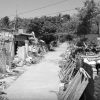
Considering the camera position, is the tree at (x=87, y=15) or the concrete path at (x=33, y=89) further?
the tree at (x=87, y=15)

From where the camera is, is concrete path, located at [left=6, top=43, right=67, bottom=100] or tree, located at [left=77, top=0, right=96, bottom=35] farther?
tree, located at [left=77, top=0, right=96, bottom=35]

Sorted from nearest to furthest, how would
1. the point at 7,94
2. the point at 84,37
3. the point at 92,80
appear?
the point at 92,80, the point at 7,94, the point at 84,37

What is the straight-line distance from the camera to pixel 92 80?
712 centimetres

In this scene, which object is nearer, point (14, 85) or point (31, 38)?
point (14, 85)

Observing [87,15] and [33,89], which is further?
[87,15]

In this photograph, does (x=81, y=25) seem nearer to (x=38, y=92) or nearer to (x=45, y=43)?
(x=38, y=92)

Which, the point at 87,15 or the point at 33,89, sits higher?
the point at 87,15

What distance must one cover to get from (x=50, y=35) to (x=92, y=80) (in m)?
29.6

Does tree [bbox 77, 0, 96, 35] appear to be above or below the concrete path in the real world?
above

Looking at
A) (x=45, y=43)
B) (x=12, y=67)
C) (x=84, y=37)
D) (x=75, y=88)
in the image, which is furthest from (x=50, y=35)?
(x=75, y=88)

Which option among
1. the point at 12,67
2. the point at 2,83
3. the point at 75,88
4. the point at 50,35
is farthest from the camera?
the point at 50,35

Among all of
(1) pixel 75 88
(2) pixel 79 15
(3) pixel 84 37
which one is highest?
(2) pixel 79 15

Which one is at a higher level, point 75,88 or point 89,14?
point 89,14

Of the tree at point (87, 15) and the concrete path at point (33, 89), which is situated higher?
the tree at point (87, 15)
